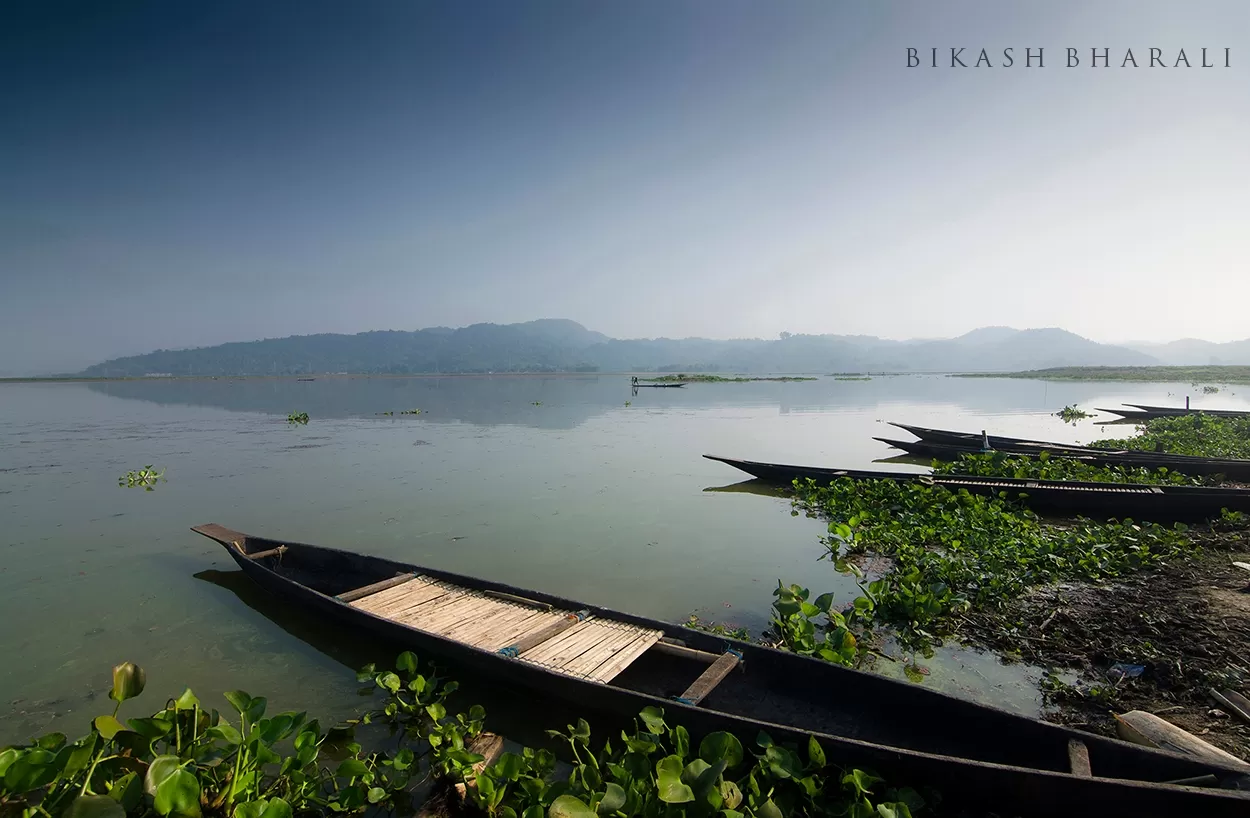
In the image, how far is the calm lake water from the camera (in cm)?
659

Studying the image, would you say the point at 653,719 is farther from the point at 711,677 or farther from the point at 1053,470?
the point at 1053,470

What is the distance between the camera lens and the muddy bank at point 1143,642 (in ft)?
16.3

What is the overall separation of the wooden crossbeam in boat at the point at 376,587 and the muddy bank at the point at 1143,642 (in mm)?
6971

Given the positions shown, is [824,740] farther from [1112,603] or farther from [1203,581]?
[1203,581]

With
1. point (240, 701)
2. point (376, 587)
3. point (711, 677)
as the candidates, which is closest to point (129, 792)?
point (240, 701)

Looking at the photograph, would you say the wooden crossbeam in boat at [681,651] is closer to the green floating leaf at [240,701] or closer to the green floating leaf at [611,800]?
the green floating leaf at [611,800]

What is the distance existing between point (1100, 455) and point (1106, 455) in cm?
15

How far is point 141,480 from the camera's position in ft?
52.5

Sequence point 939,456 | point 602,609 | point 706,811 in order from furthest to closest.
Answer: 1. point 939,456
2. point 602,609
3. point 706,811

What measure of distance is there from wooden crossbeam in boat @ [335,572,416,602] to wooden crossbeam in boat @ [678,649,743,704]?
443cm

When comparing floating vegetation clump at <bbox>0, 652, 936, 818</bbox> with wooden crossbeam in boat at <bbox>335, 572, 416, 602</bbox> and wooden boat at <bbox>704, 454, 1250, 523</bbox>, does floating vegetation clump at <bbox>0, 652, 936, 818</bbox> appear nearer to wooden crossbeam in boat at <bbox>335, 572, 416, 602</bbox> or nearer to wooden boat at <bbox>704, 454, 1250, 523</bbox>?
wooden crossbeam in boat at <bbox>335, 572, 416, 602</bbox>

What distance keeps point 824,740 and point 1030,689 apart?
3.09m

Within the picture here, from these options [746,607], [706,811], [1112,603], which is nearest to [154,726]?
[706,811]

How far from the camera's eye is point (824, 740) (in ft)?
12.6
